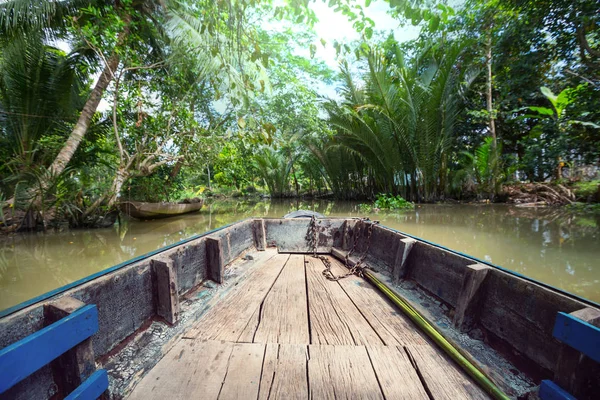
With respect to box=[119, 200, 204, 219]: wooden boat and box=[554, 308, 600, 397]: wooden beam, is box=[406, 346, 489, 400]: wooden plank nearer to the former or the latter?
Answer: box=[554, 308, 600, 397]: wooden beam

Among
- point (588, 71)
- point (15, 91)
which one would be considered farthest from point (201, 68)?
point (588, 71)

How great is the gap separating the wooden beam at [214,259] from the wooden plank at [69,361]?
1069mm

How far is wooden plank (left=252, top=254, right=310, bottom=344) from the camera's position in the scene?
1.35 m

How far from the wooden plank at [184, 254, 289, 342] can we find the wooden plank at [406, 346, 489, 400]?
849mm

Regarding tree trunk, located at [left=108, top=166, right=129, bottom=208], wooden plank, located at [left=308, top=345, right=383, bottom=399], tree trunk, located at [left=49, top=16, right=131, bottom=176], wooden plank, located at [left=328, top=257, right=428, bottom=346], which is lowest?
wooden plank, located at [left=328, top=257, right=428, bottom=346]

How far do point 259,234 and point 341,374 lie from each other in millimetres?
2072

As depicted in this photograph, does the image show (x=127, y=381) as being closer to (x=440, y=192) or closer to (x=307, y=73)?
(x=440, y=192)

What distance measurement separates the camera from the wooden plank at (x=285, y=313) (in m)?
1.35

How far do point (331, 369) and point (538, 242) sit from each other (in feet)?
14.2

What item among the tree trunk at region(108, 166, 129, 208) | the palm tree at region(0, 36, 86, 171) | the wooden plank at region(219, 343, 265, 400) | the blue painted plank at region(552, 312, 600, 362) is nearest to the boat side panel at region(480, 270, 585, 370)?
the blue painted plank at region(552, 312, 600, 362)

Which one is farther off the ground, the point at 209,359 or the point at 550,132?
the point at 550,132

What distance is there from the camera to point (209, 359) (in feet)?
3.76

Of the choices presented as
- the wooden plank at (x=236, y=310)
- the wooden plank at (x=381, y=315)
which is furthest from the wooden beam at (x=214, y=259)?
the wooden plank at (x=381, y=315)

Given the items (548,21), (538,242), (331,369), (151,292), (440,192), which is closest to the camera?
(331,369)
